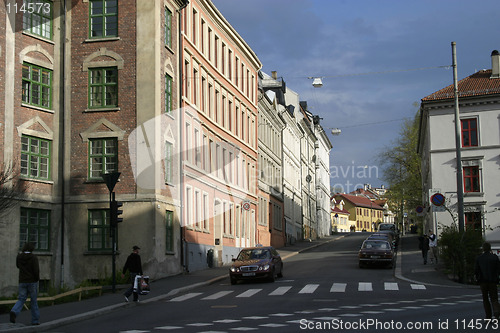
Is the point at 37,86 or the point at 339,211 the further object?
the point at 339,211

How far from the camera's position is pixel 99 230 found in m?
33.4

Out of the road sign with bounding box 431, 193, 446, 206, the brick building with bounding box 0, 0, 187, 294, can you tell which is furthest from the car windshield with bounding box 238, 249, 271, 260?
the road sign with bounding box 431, 193, 446, 206

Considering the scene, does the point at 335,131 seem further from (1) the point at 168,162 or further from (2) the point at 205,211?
(1) the point at 168,162

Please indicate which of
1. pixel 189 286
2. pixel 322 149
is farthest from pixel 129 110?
pixel 322 149

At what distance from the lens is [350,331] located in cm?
1360

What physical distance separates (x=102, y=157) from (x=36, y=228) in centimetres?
435

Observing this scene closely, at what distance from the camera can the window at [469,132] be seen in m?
53.3

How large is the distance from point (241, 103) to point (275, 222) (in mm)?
16114

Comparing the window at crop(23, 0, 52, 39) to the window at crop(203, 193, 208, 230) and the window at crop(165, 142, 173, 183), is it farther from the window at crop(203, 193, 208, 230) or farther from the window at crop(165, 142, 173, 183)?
the window at crop(203, 193, 208, 230)

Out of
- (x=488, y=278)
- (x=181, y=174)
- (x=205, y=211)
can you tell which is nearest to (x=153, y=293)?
(x=181, y=174)

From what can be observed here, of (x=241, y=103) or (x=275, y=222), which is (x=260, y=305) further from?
(x=275, y=222)

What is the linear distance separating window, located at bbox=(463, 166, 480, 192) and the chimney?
26.3 ft

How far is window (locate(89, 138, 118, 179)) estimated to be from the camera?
33.8m

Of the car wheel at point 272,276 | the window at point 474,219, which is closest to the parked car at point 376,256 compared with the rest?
the car wheel at point 272,276
